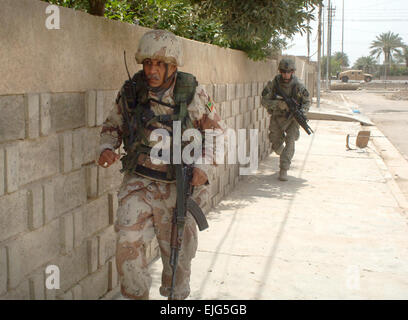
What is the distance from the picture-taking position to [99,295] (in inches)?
126

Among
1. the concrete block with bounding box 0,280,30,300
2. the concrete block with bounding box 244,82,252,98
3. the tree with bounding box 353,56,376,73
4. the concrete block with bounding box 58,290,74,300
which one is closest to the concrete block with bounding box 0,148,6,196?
the concrete block with bounding box 0,280,30,300

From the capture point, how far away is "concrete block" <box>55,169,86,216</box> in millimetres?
2631

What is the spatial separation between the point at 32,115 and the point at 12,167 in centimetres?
28

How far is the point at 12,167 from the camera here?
2191 millimetres

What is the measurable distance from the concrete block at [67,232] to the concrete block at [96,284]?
298 mm

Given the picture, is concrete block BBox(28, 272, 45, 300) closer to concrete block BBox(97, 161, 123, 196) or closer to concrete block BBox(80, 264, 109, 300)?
concrete block BBox(80, 264, 109, 300)

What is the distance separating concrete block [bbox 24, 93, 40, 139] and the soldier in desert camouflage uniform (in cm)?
42

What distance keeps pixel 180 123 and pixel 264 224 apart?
2571mm

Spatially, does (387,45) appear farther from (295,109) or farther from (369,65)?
(295,109)

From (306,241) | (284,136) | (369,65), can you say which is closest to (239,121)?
(284,136)

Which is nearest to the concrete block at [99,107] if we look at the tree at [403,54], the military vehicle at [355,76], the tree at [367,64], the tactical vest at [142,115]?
the tactical vest at [142,115]

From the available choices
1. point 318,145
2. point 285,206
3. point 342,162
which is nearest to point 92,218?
point 285,206

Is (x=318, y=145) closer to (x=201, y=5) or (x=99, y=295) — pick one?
(x=201, y=5)

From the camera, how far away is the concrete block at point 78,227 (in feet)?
9.25
